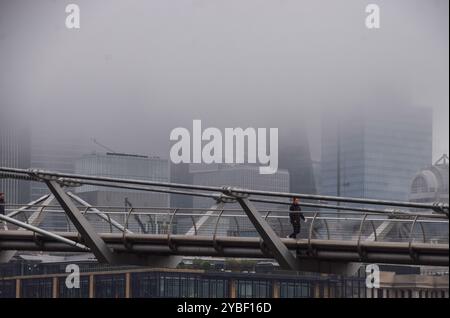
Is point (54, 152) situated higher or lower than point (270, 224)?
lower

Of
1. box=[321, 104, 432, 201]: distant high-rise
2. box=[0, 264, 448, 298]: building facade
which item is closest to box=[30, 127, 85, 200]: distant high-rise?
box=[321, 104, 432, 201]: distant high-rise

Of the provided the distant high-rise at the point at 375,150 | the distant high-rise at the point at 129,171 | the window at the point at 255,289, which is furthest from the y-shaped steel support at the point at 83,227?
the distant high-rise at the point at 375,150

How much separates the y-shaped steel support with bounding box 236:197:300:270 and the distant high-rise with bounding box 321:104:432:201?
11717 cm

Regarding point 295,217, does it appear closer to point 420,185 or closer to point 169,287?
point 169,287

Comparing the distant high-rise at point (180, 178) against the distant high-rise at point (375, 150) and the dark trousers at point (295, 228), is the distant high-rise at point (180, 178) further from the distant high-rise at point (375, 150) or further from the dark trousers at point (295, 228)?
the dark trousers at point (295, 228)

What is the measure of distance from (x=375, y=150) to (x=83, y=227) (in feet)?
429

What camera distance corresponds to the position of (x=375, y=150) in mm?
151875

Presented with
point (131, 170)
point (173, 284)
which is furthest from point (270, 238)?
point (131, 170)

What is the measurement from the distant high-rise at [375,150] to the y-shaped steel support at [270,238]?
117169mm

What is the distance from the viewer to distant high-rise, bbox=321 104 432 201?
142 meters

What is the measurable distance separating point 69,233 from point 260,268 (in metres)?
54.6

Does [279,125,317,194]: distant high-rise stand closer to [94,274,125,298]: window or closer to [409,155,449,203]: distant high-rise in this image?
[409,155,449,203]: distant high-rise
